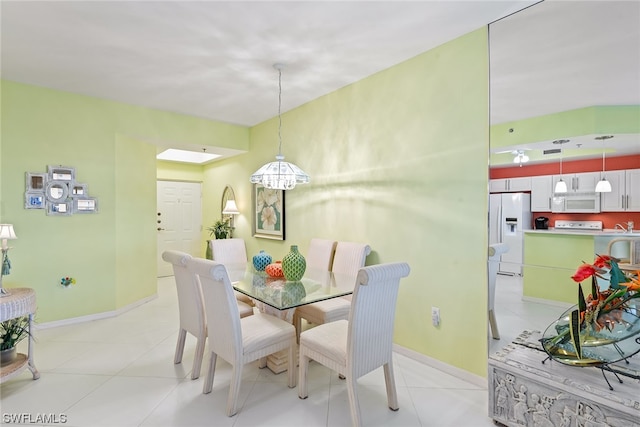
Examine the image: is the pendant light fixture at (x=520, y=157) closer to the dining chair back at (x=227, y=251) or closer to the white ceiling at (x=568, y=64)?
the white ceiling at (x=568, y=64)

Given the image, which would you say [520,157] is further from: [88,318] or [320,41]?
[88,318]

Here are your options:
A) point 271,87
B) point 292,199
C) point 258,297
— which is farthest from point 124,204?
point 258,297

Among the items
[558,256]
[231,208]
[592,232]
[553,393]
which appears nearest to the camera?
[553,393]

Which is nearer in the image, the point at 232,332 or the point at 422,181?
the point at 232,332

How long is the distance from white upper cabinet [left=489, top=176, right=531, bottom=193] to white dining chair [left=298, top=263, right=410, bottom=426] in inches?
36.5

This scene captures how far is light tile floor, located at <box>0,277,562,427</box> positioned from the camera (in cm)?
187

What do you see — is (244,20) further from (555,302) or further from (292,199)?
(555,302)

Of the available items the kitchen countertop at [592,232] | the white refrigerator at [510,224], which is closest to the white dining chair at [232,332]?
the white refrigerator at [510,224]

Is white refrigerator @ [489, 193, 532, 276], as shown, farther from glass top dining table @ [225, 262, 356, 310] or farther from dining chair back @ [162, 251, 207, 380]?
dining chair back @ [162, 251, 207, 380]

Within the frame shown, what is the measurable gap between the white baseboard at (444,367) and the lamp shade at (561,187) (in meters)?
1.38

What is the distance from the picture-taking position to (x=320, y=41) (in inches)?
92.5

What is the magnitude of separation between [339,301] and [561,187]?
72.7 inches

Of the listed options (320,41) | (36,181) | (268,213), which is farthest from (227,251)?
(320,41)

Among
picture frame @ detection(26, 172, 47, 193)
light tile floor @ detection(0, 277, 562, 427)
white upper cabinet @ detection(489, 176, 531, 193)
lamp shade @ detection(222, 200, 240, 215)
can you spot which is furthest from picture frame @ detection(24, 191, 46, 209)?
white upper cabinet @ detection(489, 176, 531, 193)
